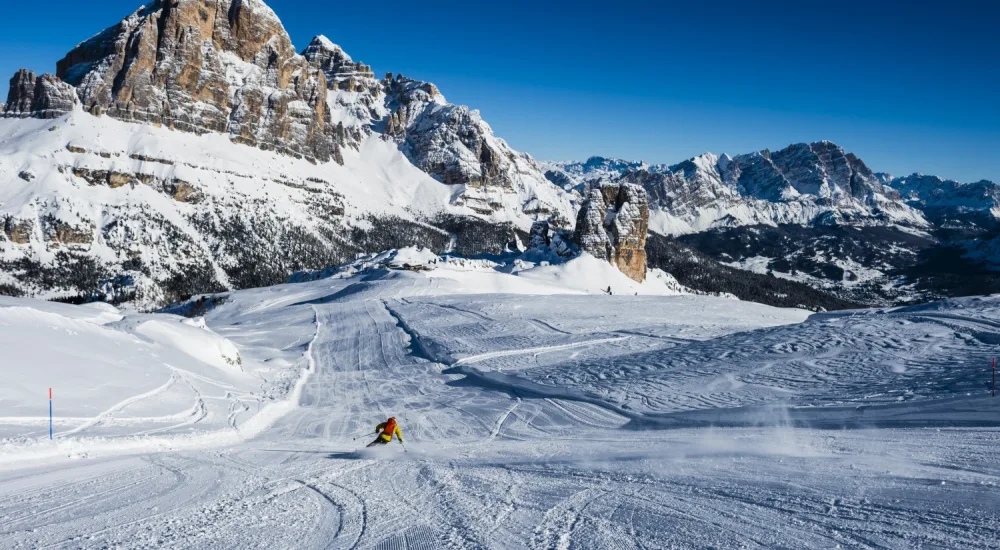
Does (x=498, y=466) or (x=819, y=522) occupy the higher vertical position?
(x=819, y=522)

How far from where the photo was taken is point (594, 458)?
10344 mm

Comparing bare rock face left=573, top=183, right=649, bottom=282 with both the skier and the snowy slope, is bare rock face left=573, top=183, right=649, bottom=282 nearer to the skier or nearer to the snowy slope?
the snowy slope

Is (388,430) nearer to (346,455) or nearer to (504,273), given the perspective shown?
(346,455)

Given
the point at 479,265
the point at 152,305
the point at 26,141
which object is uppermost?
the point at 26,141

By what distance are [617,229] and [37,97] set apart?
19851cm

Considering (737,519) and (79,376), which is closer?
(737,519)

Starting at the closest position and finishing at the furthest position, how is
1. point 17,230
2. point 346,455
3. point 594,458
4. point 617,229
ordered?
point 594,458 < point 346,455 < point 617,229 < point 17,230

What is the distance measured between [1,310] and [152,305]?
92509 millimetres

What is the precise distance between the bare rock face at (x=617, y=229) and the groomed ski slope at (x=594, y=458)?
240 ft

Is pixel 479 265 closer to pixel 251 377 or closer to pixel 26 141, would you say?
pixel 251 377

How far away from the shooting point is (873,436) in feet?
33.9

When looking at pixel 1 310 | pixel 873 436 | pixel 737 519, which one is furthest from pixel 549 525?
pixel 1 310

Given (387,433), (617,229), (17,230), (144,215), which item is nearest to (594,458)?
(387,433)

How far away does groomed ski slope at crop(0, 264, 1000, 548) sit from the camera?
641cm
